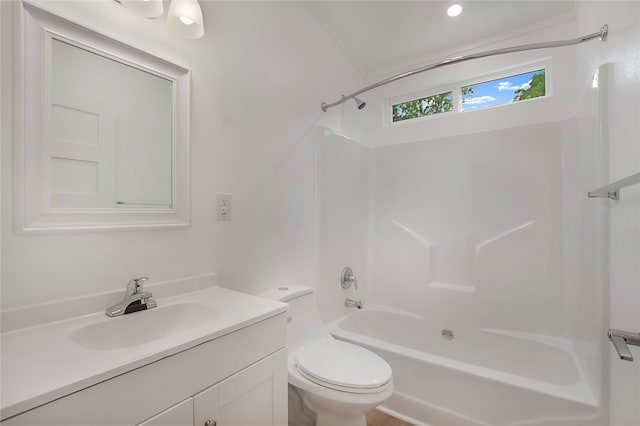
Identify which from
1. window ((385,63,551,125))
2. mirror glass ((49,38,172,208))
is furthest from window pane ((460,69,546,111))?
mirror glass ((49,38,172,208))

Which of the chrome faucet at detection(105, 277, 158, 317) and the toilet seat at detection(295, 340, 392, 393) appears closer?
the chrome faucet at detection(105, 277, 158, 317)

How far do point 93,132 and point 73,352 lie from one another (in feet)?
2.34

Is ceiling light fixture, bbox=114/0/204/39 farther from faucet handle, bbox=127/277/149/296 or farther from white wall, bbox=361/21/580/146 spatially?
white wall, bbox=361/21/580/146

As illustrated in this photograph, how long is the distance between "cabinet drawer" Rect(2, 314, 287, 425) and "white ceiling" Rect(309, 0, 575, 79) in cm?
217

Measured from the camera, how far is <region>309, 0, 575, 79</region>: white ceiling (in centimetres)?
190

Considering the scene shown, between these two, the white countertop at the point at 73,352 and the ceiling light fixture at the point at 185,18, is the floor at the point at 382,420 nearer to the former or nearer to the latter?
the white countertop at the point at 73,352

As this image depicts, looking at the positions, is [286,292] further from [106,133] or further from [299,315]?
[106,133]

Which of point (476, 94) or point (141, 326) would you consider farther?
point (476, 94)

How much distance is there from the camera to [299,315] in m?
1.56

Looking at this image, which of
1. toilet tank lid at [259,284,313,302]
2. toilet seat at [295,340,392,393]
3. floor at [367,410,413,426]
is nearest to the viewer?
toilet seat at [295,340,392,393]

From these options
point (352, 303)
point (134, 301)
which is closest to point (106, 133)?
point (134, 301)

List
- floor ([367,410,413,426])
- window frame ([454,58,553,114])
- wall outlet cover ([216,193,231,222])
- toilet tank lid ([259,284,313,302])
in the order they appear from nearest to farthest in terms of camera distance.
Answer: wall outlet cover ([216,193,231,222]), toilet tank lid ([259,284,313,302]), floor ([367,410,413,426]), window frame ([454,58,553,114])

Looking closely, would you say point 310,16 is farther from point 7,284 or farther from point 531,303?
point 531,303

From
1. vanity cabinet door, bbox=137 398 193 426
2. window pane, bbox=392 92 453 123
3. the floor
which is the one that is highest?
window pane, bbox=392 92 453 123
